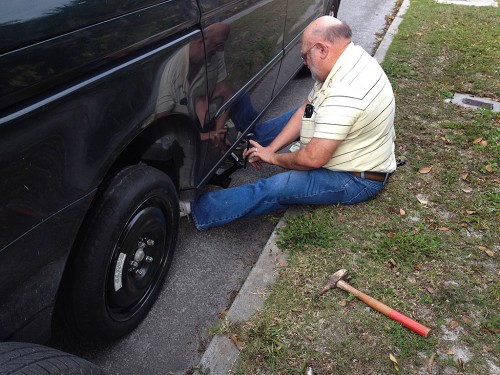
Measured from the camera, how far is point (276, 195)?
286 centimetres

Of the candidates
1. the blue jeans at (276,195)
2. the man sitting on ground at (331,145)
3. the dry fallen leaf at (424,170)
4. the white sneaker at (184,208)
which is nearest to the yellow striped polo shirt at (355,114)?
the man sitting on ground at (331,145)

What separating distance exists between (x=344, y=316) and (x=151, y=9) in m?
1.65

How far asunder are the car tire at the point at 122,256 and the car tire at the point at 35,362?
1.37 ft

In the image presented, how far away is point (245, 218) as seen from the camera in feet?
9.61

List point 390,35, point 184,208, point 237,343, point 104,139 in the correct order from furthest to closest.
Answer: point 390,35 → point 184,208 → point 237,343 → point 104,139

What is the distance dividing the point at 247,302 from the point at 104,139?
1.17 meters

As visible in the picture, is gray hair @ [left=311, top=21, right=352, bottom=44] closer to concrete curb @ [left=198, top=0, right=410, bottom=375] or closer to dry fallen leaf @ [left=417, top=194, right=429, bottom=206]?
concrete curb @ [left=198, top=0, right=410, bottom=375]

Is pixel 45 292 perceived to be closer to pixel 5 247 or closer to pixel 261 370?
pixel 5 247

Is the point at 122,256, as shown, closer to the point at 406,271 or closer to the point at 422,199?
the point at 406,271

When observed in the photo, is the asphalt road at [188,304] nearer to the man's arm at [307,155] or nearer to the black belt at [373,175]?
the man's arm at [307,155]

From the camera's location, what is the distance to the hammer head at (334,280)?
7.77 feet

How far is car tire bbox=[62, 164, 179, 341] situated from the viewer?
70.6 inches

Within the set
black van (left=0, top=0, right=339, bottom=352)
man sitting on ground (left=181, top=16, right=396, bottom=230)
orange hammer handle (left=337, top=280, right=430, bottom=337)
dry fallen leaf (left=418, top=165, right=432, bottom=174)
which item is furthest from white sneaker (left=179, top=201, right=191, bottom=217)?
dry fallen leaf (left=418, top=165, right=432, bottom=174)

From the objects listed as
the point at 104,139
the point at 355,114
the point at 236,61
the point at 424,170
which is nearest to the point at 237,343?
the point at 104,139
